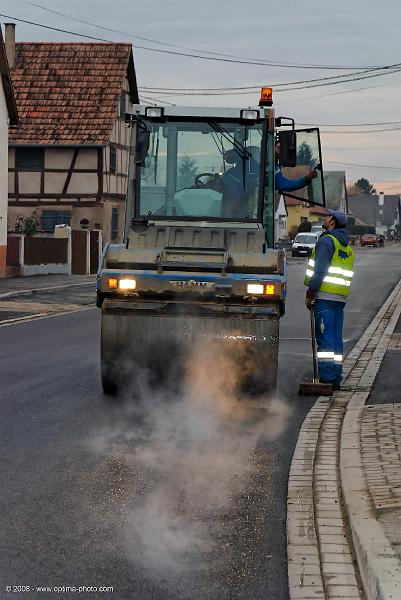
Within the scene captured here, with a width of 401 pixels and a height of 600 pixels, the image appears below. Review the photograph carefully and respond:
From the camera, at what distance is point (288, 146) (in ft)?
35.9

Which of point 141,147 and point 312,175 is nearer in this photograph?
point 312,175

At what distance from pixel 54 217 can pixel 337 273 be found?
3560cm

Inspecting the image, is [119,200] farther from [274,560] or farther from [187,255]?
[274,560]

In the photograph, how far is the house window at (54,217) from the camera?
45531 millimetres

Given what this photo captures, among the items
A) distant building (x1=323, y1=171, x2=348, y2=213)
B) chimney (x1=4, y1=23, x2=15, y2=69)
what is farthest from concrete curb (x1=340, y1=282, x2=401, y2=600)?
distant building (x1=323, y1=171, x2=348, y2=213)

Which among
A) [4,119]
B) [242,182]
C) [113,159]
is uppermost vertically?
[4,119]

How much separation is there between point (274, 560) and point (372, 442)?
2.81 metres

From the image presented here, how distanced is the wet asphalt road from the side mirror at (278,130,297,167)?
238cm

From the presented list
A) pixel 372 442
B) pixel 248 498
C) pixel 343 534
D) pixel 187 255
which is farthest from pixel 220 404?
pixel 343 534

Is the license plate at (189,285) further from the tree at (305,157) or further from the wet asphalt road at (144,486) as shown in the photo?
the tree at (305,157)

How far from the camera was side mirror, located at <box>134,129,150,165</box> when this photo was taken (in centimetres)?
1132

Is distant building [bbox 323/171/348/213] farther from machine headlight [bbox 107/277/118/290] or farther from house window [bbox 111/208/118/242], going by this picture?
machine headlight [bbox 107/277/118/290]

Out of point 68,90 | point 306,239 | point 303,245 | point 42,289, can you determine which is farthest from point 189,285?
point 306,239

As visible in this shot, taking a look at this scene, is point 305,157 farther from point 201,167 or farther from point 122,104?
point 122,104
